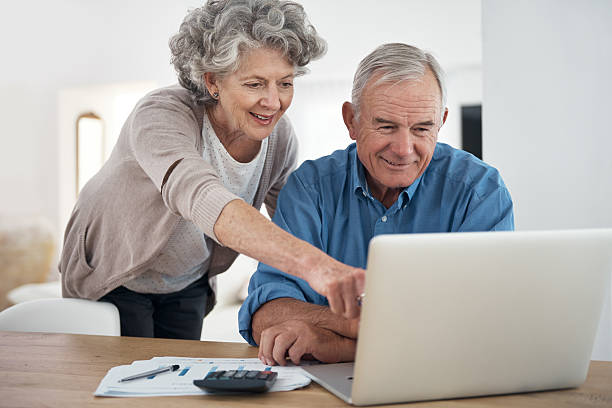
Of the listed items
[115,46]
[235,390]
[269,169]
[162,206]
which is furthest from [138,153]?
[115,46]

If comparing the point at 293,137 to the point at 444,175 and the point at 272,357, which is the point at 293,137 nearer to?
the point at 444,175

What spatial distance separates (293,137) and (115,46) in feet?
11.7

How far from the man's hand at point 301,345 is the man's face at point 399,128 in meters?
0.44

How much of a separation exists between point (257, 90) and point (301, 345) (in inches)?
22.9

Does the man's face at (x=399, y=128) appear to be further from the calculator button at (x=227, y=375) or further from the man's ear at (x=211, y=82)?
the calculator button at (x=227, y=375)

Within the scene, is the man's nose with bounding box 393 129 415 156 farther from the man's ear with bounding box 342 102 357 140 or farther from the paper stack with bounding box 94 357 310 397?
the paper stack with bounding box 94 357 310 397

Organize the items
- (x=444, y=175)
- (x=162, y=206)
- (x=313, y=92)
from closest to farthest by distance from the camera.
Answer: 1. (x=444, y=175)
2. (x=162, y=206)
3. (x=313, y=92)

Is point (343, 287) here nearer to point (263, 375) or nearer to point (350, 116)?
point (263, 375)

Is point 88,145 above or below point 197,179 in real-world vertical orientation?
above

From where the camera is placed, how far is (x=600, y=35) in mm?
1928

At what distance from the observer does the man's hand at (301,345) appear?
1.02 metres

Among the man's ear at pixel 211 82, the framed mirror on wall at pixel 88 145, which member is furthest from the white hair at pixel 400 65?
the framed mirror on wall at pixel 88 145

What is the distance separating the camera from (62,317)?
4.90ft

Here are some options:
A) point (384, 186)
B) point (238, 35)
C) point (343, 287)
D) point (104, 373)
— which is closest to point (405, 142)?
point (384, 186)
